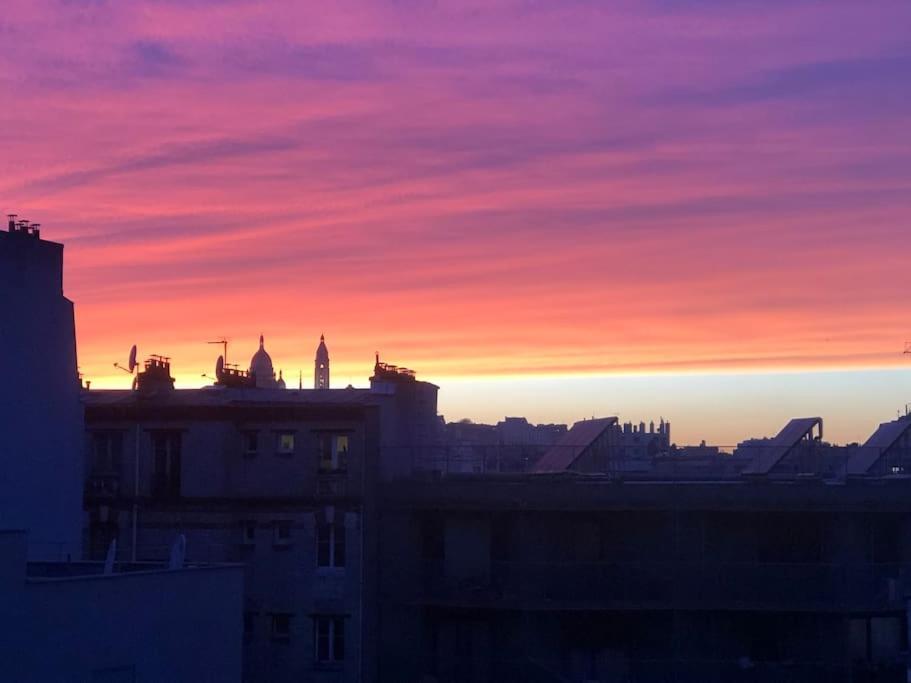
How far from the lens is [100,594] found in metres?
26.3

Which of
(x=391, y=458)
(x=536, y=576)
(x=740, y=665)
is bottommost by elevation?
(x=740, y=665)

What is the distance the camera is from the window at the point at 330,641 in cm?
4653

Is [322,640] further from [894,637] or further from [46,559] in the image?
[894,637]

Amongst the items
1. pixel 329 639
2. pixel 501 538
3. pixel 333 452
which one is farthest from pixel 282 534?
pixel 501 538

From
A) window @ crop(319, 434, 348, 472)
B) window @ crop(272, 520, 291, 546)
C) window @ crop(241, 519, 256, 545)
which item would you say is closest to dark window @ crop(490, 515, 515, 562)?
window @ crop(319, 434, 348, 472)

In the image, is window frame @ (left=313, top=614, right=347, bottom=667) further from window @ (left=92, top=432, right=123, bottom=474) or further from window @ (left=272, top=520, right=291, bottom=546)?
window @ (left=92, top=432, right=123, bottom=474)

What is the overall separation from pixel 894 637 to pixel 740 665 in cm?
561

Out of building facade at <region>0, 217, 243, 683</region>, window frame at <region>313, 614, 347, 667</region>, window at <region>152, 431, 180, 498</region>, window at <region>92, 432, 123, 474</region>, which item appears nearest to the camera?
building facade at <region>0, 217, 243, 683</region>

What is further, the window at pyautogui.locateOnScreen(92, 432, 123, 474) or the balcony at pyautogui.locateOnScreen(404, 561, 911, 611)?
the window at pyautogui.locateOnScreen(92, 432, 123, 474)

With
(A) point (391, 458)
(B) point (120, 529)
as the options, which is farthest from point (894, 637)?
(B) point (120, 529)

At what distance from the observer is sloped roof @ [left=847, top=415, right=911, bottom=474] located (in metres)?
53.8

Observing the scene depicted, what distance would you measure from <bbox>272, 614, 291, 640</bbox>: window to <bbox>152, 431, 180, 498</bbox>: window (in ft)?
18.0

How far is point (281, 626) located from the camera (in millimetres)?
47125

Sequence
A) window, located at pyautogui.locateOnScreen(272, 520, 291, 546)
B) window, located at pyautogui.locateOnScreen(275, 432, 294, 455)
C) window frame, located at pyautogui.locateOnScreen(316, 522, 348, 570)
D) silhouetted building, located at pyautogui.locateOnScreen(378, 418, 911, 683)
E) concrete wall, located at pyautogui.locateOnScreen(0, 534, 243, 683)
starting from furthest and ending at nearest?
window, located at pyautogui.locateOnScreen(275, 432, 294, 455) < window, located at pyautogui.locateOnScreen(272, 520, 291, 546) < window frame, located at pyautogui.locateOnScreen(316, 522, 348, 570) < silhouetted building, located at pyautogui.locateOnScreen(378, 418, 911, 683) < concrete wall, located at pyautogui.locateOnScreen(0, 534, 243, 683)
